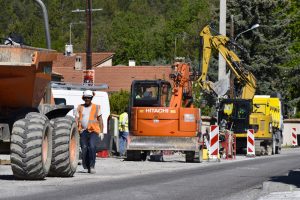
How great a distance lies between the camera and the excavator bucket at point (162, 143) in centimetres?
3209

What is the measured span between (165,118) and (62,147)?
1455 cm

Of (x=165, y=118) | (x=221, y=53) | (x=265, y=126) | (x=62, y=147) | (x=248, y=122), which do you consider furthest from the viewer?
(x=265, y=126)

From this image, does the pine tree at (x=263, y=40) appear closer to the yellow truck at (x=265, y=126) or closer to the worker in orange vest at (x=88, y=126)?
the yellow truck at (x=265, y=126)

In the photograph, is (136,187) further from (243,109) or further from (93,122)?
(243,109)

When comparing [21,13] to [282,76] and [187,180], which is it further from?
[187,180]

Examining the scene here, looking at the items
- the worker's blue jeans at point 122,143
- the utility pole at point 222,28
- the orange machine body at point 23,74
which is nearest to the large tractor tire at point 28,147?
the orange machine body at point 23,74

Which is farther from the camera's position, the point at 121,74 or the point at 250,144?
the point at 121,74

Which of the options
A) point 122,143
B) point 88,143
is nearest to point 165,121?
point 122,143

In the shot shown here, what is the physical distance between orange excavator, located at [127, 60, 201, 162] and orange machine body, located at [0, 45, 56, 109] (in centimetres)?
1401

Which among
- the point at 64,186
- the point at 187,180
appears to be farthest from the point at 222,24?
the point at 64,186

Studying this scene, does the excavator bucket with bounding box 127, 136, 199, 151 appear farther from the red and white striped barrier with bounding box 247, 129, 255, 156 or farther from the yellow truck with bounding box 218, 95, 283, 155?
the yellow truck with bounding box 218, 95, 283, 155

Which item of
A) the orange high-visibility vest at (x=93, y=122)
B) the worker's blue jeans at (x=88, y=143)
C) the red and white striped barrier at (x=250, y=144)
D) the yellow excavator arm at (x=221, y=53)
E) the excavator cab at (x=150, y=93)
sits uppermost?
the yellow excavator arm at (x=221, y=53)

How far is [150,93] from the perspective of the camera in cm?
3481

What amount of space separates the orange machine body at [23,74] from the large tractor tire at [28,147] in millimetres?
446
